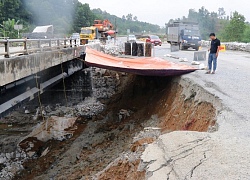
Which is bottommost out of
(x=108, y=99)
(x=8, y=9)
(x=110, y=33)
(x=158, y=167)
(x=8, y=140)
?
(x=8, y=140)

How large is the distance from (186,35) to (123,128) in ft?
61.7

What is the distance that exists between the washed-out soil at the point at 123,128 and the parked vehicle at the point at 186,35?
13.7 m

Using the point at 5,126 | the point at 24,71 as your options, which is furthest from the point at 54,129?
the point at 24,71

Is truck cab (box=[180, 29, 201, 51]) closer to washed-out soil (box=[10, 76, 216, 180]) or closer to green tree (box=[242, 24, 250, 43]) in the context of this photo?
washed-out soil (box=[10, 76, 216, 180])

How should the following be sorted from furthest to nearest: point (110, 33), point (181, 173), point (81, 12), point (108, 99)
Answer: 1. point (81, 12)
2. point (110, 33)
3. point (108, 99)
4. point (181, 173)

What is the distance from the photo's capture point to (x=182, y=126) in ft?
26.6

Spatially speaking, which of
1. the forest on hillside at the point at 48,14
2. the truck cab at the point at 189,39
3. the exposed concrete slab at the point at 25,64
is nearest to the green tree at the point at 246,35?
the truck cab at the point at 189,39

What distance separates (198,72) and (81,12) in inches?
2575

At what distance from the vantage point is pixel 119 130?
11.8 m

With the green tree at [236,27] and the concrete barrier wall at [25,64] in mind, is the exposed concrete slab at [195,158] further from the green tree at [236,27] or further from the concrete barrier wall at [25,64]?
the green tree at [236,27]

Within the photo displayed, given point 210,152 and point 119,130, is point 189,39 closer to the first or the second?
point 119,130

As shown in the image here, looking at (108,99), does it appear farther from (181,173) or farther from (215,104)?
(181,173)

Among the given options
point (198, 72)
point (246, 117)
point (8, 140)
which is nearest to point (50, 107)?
point (8, 140)

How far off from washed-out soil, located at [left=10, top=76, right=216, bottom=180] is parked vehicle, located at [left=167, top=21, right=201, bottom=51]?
1370 cm
